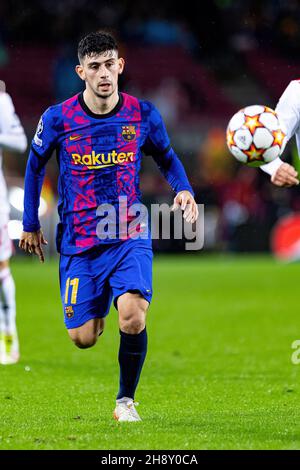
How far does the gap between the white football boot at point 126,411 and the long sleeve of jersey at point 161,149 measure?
4.03ft

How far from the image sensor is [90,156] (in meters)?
5.64

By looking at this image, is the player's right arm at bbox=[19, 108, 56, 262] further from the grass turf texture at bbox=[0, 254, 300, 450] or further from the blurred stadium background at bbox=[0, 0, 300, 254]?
the blurred stadium background at bbox=[0, 0, 300, 254]

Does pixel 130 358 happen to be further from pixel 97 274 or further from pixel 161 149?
pixel 161 149

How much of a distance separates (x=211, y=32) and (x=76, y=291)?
2331 cm

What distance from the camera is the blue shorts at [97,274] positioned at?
556 centimetres

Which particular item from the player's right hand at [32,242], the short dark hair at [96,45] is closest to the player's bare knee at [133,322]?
the player's right hand at [32,242]

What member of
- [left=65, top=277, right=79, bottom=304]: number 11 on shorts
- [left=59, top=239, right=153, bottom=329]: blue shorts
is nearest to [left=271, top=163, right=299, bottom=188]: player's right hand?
[left=59, top=239, right=153, bottom=329]: blue shorts

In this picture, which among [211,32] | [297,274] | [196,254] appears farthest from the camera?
[211,32]

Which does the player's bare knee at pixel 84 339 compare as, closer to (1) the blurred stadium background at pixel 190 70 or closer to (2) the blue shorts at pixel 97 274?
(2) the blue shorts at pixel 97 274

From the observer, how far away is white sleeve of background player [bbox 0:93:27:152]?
25.9 feet

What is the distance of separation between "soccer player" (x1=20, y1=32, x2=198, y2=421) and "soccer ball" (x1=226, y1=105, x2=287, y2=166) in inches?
15.6

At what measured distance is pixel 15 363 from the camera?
8.20m
